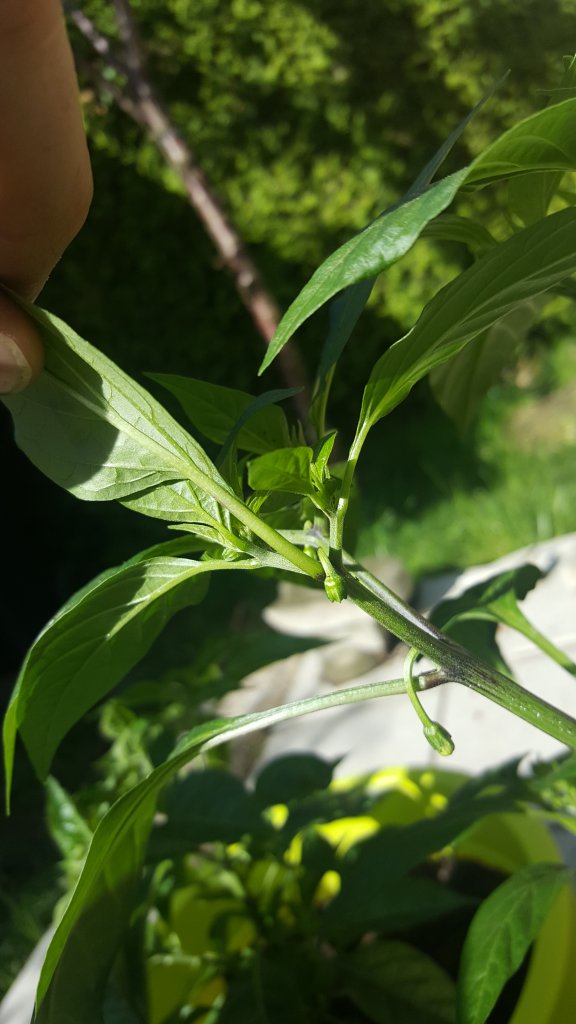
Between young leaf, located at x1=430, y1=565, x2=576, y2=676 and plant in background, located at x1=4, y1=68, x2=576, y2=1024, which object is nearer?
A: plant in background, located at x1=4, y1=68, x2=576, y2=1024

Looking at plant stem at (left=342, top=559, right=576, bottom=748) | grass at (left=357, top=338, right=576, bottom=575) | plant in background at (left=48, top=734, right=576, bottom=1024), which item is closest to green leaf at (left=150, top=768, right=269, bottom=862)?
plant in background at (left=48, top=734, right=576, bottom=1024)

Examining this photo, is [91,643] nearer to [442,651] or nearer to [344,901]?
[442,651]

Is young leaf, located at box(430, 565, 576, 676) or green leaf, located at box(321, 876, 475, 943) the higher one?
young leaf, located at box(430, 565, 576, 676)

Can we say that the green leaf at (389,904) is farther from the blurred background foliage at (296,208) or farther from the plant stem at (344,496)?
the blurred background foliage at (296,208)

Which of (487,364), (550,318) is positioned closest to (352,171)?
(550,318)

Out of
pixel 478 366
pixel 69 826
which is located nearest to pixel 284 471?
pixel 478 366

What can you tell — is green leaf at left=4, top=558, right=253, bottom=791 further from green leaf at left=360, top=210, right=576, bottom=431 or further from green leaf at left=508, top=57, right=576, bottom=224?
green leaf at left=508, top=57, right=576, bottom=224

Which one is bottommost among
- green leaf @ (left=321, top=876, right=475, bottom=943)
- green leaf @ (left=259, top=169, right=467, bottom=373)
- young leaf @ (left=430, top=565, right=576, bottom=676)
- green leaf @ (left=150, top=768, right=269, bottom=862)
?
green leaf @ (left=321, top=876, right=475, bottom=943)
